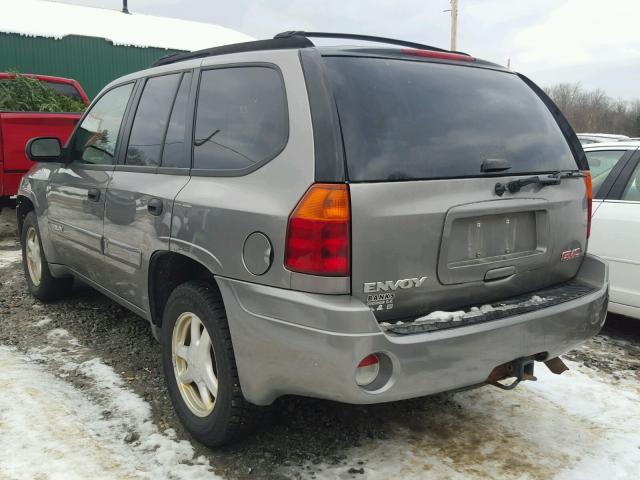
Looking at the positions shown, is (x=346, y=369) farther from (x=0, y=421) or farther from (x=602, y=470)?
(x=0, y=421)

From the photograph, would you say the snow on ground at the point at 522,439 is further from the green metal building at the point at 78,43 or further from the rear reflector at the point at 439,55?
the green metal building at the point at 78,43

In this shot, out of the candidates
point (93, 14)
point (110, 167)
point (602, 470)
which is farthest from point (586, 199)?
point (93, 14)

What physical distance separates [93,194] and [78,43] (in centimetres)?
1934

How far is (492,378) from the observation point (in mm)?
2467

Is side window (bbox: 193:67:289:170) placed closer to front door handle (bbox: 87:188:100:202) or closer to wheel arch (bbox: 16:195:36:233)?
front door handle (bbox: 87:188:100:202)

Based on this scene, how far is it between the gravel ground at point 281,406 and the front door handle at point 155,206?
1081 millimetres

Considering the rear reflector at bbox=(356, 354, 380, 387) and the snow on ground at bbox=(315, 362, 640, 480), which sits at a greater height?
the rear reflector at bbox=(356, 354, 380, 387)

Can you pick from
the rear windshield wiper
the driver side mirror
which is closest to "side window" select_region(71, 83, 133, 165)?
the driver side mirror

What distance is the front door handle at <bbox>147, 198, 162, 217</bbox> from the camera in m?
2.88

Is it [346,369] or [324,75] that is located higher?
[324,75]

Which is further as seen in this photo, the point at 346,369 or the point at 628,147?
the point at 628,147

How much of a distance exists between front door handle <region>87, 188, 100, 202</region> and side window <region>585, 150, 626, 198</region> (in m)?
3.62

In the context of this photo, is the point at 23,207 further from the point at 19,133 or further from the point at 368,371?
the point at 368,371

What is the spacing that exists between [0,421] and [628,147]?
4.64 meters
